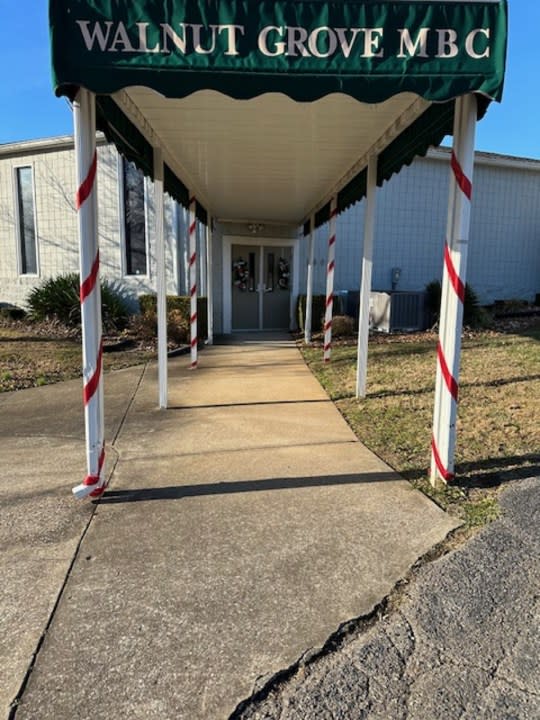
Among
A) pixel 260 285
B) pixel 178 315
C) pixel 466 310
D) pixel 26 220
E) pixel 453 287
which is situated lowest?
pixel 178 315

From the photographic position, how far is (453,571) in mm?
2707

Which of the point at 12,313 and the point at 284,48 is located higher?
the point at 284,48

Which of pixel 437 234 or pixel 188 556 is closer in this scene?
pixel 188 556

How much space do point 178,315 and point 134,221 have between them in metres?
3.51

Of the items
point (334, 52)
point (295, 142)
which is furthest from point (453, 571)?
point (295, 142)

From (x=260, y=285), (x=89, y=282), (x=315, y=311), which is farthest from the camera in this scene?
(x=260, y=285)

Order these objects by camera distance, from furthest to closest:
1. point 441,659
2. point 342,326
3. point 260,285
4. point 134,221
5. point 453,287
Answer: point 260,285 < point 134,221 < point 342,326 < point 453,287 < point 441,659

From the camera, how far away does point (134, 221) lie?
12672 millimetres

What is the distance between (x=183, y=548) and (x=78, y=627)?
768mm

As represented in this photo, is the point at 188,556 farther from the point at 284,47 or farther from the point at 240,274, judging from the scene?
the point at 240,274

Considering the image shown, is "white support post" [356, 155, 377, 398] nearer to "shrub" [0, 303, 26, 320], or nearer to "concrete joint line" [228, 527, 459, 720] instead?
"concrete joint line" [228, 527, 459, 720]

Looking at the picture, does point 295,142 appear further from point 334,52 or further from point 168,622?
point 168,622

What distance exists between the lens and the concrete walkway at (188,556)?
2021 mm

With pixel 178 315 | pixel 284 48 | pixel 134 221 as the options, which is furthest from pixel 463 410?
pixel 134 221
